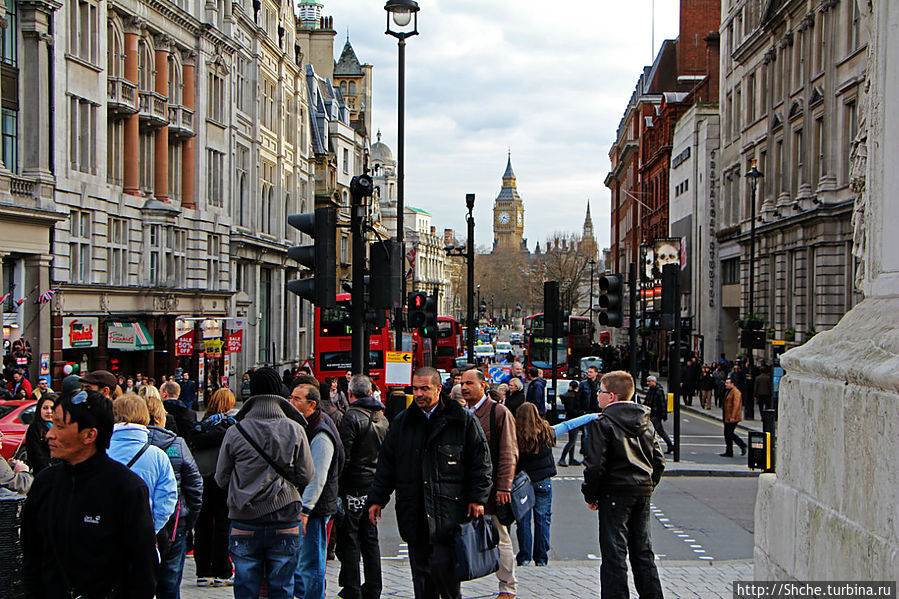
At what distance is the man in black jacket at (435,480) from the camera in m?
6.54

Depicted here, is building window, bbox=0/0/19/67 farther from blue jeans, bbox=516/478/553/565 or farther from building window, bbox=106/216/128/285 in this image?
blue jeans, bbox=516/478/553/565

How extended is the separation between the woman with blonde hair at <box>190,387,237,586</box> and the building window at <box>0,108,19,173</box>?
19580mm

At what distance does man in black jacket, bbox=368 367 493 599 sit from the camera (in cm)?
654

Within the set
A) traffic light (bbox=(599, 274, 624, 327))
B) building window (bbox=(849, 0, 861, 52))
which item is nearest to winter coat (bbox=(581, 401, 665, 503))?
traffic light (bbox=(599, 274, 624, 327))

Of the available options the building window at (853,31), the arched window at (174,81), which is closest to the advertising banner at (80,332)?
the arched window at (174,81)

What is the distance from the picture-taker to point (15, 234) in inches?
1012

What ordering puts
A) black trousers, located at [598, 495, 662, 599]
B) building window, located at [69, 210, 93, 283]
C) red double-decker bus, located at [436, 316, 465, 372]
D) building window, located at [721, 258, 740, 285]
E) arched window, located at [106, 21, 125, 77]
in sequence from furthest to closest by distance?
red double-decker bus, located at [436, 316, 465, 372] → building window, located at [721, 258, 740, 285] → arched window, located at [106, 21, 125, 77] → building window, located at [69, 210, 93, 283] → black trousers, located at [598, 495, 662, 599]

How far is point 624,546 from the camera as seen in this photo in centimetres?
727

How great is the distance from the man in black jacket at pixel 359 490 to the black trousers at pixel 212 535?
1254mm

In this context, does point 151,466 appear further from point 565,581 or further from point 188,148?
point 188,148

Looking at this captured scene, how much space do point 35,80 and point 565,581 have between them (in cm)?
2301

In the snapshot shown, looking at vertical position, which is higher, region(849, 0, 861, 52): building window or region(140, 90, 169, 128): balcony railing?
region(849, 0, 861, 52): building window

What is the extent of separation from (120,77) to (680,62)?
158 ft

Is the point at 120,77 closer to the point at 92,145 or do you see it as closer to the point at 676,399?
the point at 92,145
